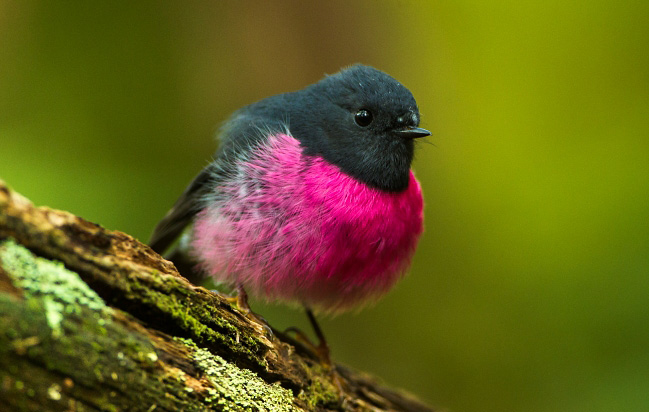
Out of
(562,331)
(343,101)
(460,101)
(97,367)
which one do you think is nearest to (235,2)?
(460,101)

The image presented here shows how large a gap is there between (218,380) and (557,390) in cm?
327

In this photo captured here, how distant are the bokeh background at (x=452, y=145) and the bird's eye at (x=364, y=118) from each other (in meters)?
2.03

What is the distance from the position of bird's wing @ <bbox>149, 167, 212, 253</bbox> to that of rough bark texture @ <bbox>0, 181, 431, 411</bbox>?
1181mm

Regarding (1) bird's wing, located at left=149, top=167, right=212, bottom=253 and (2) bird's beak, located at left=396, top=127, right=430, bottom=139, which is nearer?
(2) bird's beak, located at left=396, top=127, right=430, bottom=139

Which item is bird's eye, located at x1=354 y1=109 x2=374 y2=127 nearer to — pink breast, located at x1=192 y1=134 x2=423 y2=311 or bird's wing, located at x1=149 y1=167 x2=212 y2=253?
pink breast, located at x1=192 y1=134 x2=423 y2=311

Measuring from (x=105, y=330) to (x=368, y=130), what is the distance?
1.75 m

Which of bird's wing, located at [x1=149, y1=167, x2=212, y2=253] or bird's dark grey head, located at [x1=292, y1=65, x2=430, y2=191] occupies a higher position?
bird's dark grey head, located at [x1=292, y1=65, x2=430, y2=191]

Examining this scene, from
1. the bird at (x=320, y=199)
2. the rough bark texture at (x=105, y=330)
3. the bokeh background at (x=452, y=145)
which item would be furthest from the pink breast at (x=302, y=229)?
the bokeh background at (x=452, y=145)

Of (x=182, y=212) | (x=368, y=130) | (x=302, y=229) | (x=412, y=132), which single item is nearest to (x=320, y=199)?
(x=302, y=229)

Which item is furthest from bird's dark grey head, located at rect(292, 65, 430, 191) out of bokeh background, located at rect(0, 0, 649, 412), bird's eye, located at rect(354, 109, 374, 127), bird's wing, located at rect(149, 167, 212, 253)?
bokeh background, located at rect(0, 0, 649, 412)

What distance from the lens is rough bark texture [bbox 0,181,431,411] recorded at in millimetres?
1462

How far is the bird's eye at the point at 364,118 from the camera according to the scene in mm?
2998

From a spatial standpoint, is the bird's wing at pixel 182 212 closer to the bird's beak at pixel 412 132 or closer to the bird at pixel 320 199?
the bird at pixel 320 199

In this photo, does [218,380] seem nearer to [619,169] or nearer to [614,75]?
[619,169]
